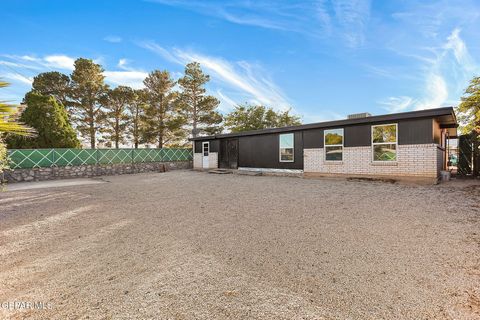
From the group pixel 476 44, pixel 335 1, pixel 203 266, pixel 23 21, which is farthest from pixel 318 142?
pixel 23 21

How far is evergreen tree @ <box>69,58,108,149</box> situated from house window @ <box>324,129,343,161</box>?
22755 millimetres

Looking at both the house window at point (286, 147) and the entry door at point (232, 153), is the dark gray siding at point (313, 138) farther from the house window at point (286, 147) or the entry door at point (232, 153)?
the entry door at point (232, 153)

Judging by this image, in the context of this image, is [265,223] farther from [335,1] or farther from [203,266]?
[335,1]

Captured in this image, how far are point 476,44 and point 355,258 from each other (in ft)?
41.7

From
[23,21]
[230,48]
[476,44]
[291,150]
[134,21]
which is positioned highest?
[230,48]

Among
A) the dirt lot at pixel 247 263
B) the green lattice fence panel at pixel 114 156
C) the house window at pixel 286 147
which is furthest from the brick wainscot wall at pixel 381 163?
the green lattice fence panel at pixel 114 156

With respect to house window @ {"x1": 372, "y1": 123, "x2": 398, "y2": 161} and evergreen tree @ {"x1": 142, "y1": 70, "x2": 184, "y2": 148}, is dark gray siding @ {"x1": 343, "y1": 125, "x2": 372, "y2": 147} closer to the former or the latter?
house window @ {"x1": 372, "y1": 123, "x2": 398, "y2": 161}

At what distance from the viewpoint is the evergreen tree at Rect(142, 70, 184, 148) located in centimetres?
2567

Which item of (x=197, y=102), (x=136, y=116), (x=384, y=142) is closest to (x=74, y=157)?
(x=136, y=116)

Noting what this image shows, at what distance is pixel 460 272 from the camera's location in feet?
8.18

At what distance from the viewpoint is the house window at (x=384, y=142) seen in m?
9.49

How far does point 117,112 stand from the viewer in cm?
2428

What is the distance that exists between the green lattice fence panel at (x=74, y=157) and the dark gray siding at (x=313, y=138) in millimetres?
14659

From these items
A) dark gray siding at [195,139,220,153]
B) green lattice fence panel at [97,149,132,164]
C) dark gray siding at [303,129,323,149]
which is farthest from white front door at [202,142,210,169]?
dark gray siding at [303,129,323,149]
